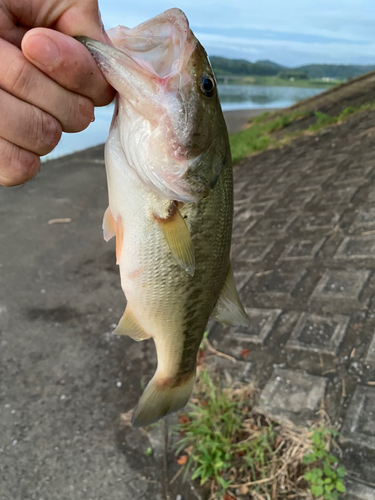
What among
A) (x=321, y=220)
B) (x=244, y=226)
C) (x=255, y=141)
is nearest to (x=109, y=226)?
(x=321, y=220)

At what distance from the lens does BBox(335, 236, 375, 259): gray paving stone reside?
357cm

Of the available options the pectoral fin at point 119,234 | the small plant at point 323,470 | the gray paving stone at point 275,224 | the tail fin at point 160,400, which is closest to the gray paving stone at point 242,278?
the gray paving stone at point 275,224

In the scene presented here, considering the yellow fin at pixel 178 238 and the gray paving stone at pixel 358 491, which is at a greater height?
the yellow fin at pixel 178 238

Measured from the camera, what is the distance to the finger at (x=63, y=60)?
3.20 feet

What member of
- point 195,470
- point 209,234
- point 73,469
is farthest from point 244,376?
point 209,234

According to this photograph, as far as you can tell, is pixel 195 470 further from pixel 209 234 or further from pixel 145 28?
pixel 145 28

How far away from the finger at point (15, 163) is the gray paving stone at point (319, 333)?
2.37 m

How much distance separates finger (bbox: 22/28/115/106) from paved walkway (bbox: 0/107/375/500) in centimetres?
229

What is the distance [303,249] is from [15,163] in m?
3.44

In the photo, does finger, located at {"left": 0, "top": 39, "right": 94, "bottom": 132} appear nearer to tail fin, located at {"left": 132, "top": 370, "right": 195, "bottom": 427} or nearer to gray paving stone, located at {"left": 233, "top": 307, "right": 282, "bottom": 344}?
tail fin, located at {"left": 132, "top": 370, "right": 195, "bottom": 427}

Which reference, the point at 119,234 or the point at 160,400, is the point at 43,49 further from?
the point at 160,400

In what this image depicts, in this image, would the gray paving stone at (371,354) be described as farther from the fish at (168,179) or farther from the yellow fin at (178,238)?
the yellow fin at (178,238)

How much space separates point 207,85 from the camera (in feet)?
3.89

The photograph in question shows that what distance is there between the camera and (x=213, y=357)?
10.4ft
